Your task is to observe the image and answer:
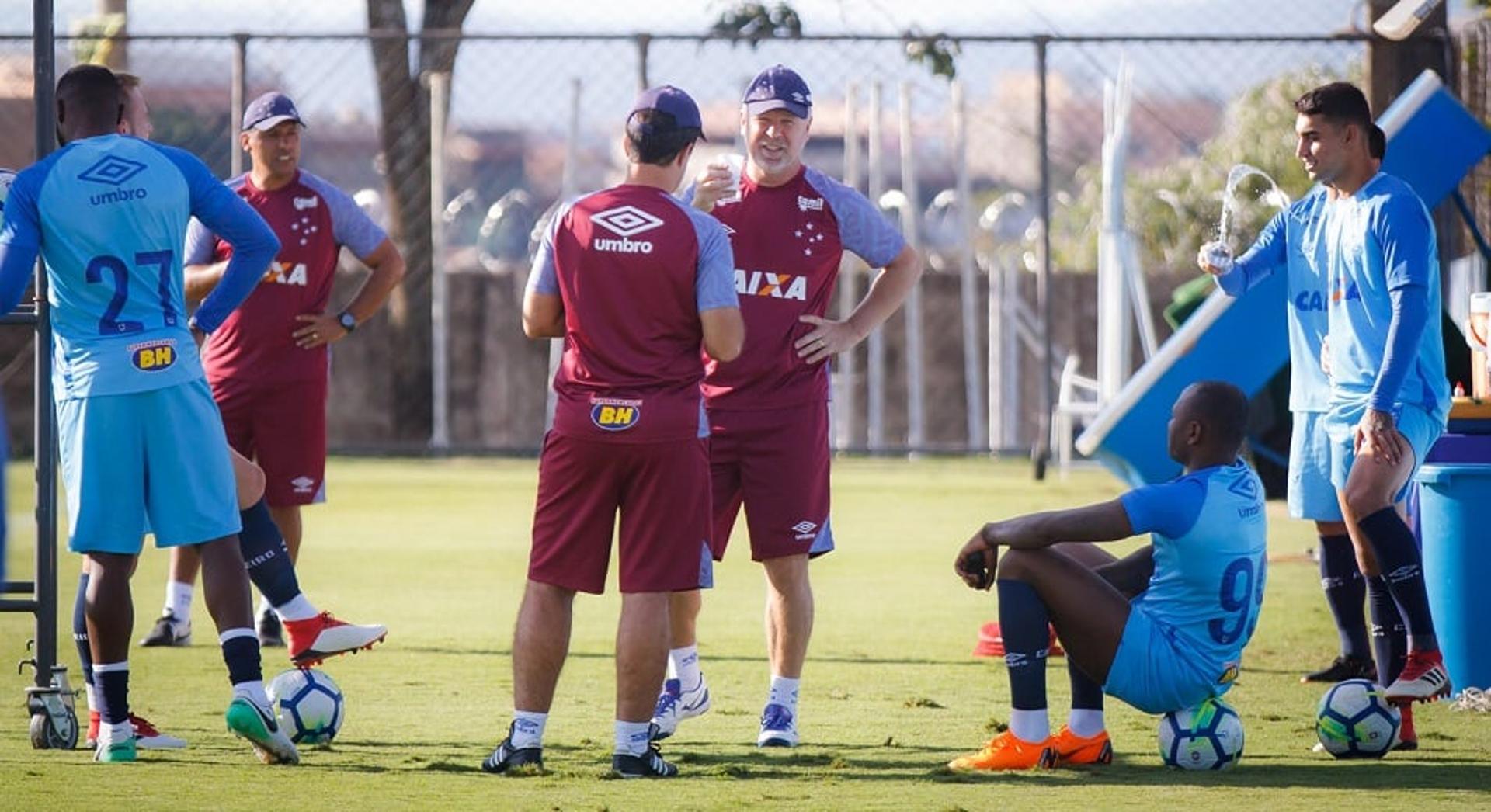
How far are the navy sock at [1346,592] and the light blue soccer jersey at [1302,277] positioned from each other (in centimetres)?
62

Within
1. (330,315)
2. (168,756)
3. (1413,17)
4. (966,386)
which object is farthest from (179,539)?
(966,386)

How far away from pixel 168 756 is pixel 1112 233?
10.9 meters

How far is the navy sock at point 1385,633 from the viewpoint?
281 inches

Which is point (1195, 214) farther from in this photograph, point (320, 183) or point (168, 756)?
point (168, 756)

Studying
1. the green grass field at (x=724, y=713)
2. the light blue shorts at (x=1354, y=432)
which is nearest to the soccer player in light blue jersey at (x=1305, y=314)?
the light blue shorts at (x=1354, y=432)

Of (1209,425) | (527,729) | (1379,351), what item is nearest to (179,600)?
(527,729)

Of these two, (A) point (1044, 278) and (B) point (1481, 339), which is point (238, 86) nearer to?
(A) point (1044, 278)

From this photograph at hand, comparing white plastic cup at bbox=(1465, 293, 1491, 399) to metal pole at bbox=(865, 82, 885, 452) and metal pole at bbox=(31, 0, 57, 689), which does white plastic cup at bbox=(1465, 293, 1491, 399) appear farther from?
metal pole at bbox=(865, 82, 885, 452)

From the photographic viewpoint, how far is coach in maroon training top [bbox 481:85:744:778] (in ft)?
20.1

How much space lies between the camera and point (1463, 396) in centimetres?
761

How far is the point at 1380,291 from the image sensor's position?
6898 mm

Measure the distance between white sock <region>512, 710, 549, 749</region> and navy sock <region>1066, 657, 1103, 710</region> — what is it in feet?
4.95

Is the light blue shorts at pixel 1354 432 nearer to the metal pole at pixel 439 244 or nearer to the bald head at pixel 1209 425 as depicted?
the bald head at pixel 1209 425

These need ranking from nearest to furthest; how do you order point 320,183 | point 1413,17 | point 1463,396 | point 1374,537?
point 1374,537 < point 1463,396 < point 320,183 < point 1413,17
